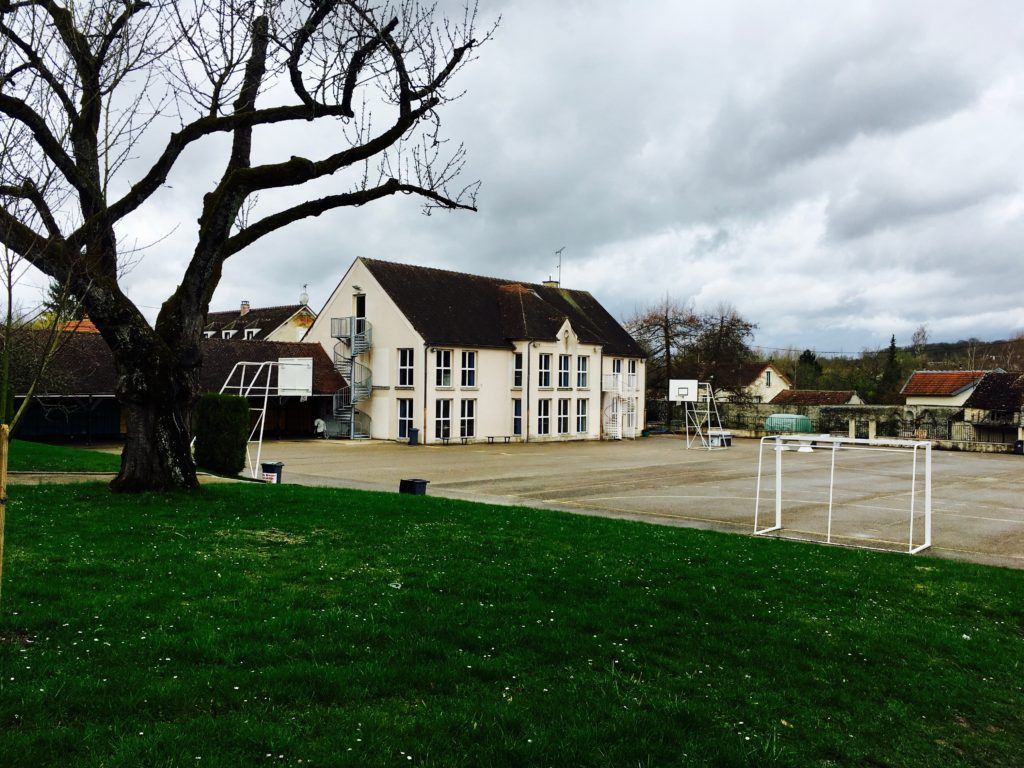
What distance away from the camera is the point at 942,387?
199ft

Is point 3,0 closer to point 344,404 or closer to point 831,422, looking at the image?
point 344,404

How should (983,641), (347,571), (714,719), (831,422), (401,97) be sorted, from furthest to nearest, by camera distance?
(831,422) → (401,97) → (347,571) → (983,641) → (714,719)

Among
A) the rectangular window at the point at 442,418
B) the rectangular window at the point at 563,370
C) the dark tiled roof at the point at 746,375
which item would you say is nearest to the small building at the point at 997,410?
the dark tiled roof at the point at 746,375

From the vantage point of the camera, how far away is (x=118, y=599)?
263 inches

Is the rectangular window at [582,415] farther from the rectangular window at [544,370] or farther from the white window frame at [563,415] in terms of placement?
the rectangular window at [544,370]

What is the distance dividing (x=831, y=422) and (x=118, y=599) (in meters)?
56.3

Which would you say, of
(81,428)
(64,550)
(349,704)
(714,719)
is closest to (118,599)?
(64,550)

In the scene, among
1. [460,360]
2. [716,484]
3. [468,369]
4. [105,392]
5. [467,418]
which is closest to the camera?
[716,484]

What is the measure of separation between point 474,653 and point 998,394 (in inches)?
2195

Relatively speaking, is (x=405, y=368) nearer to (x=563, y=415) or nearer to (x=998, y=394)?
(x=563, y=415)

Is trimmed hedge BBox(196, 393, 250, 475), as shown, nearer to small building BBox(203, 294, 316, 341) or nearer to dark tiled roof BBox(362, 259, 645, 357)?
dark tiled roof BBox(362, 259, 645, 357)

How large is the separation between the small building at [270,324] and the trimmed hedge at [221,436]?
122 ft

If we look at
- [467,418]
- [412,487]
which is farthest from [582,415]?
[412,487]

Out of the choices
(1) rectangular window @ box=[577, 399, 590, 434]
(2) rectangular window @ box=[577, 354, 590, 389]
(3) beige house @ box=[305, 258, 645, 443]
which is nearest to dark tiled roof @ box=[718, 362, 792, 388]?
(3) beige house @ box=[305, 258, 645, 443]
